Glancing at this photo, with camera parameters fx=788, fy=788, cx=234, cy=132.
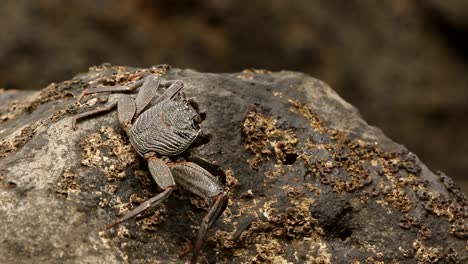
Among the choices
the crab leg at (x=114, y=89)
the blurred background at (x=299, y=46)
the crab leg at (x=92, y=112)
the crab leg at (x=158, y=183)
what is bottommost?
the crab leg at (x=158, y=183)

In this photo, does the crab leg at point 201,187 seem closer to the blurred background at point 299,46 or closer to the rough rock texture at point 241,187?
the rough rock texture at point 241,187

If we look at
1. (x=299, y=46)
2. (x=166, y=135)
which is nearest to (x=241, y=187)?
(x=166, y=135)

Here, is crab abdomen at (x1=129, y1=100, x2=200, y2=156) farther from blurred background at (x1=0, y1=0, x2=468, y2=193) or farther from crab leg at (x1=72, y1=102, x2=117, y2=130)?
blurred background at (x1=0, y1=0, x2=468, y2=193)

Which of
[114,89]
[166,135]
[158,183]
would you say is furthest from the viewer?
[114,89]

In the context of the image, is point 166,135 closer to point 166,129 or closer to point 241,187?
point 166,129

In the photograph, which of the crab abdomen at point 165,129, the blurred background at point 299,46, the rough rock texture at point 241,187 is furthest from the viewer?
the blurred background at point 299,46

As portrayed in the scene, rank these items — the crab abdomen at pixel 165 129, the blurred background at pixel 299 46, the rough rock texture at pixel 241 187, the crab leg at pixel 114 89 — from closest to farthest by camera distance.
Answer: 1. the rough rock texture at pixel 241 187
2. the crab abdomen at pixel 165 129
3. the crab leg at pixel 114 89
4. the blurred background at pixel 299 46

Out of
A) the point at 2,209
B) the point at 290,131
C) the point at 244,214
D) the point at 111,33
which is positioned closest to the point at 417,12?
the point at 111,33

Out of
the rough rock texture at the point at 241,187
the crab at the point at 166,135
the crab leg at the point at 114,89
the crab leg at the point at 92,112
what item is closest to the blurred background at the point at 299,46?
the rough rock texture at the point at 241,187

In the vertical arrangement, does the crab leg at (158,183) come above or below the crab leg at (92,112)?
below
